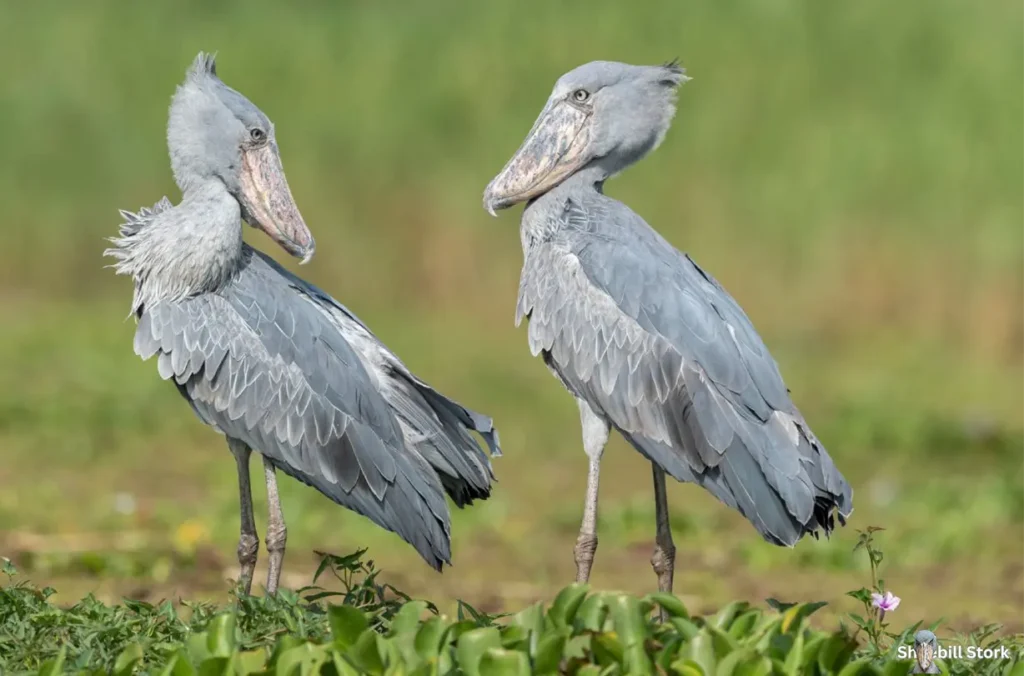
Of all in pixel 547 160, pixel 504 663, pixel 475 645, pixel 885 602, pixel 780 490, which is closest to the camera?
pixel 504 663

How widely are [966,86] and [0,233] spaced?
701 cm

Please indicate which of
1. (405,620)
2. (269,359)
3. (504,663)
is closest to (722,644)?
(504,663)

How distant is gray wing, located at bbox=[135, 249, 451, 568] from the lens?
5.59m

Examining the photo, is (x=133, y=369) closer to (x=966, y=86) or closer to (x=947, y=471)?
(x=947, y=471)

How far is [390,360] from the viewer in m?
5.82

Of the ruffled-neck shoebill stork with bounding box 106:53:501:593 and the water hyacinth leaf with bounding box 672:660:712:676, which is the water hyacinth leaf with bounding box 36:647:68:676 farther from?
the water hyacinth leaf with bounding box 672:660:712:676

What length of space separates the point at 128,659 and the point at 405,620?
725mm

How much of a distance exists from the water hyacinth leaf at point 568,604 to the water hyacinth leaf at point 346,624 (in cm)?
50

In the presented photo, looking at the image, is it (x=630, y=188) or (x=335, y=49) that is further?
(x=335, y=49)

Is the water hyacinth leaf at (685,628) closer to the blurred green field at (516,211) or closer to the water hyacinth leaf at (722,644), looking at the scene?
the water hyacinth leaf at (722,644)

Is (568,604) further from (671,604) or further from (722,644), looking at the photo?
(722,644)

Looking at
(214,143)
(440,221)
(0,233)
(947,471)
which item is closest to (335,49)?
(440,221)

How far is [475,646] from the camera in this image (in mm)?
4449

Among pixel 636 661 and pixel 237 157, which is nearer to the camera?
pixel 636 661
